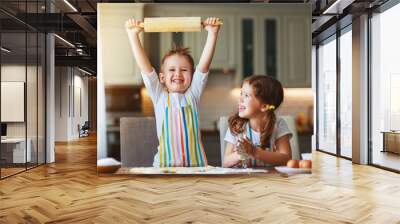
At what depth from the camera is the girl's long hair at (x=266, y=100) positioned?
6.15 meters

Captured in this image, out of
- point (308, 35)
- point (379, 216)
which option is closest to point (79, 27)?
point (308, 35)

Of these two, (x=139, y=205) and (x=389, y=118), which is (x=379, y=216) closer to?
(x=139, y=205)

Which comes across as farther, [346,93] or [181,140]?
[346,93]

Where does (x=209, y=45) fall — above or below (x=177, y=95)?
above

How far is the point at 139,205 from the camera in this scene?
4.41 metres

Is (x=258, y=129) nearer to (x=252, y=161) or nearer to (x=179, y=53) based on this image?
(x=252, y=161)

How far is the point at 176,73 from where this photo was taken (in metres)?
6.09

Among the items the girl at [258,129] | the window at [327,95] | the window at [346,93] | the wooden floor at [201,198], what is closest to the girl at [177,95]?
the wooden floor at [201,198]

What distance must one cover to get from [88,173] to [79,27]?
308cm

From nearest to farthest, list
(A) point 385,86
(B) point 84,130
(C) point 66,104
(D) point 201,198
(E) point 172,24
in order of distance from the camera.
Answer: (D) point 201,198 → (E) point 172,24 → (A) point 385,86 → (C) point 66,104 → (B) point 84,130

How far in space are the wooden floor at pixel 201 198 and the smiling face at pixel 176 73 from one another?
1358 millimetres

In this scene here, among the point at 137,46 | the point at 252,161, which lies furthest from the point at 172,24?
the point at 252,161

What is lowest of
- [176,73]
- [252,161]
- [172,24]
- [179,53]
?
[252,161]

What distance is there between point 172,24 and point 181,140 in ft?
5.60
